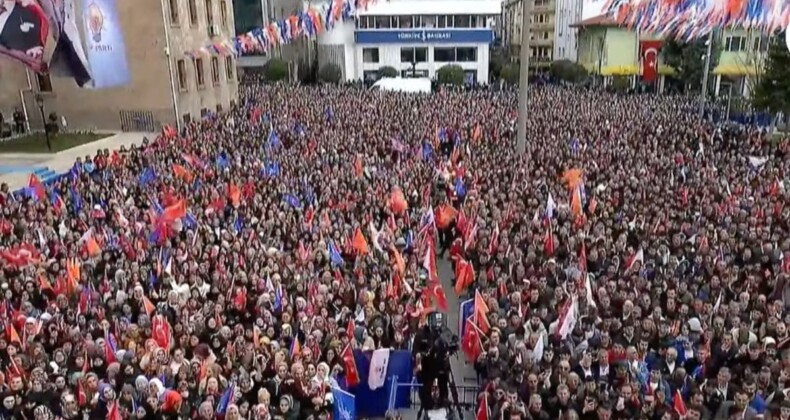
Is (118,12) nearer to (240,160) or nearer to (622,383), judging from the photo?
(240,160)

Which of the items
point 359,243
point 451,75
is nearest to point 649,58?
point 451,75

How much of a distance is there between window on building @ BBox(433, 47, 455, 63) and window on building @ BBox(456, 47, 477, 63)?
20.8 inches

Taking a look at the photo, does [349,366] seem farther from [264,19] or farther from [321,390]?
[264,19]

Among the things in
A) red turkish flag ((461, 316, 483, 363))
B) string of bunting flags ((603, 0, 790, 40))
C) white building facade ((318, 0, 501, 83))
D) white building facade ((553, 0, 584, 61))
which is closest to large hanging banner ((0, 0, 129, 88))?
string of bunting flags ((603, 0, 790, 40))

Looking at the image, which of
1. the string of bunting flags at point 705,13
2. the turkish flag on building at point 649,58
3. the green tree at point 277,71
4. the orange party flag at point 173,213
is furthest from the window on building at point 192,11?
the turkish flag on building at point 649,58

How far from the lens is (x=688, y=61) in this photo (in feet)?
139

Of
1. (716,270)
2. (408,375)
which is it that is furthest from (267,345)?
(716,270)

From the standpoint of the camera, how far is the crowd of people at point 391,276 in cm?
686

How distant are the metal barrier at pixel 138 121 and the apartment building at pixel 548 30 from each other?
1663 inches

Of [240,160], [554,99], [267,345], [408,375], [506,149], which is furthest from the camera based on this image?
[554,99]

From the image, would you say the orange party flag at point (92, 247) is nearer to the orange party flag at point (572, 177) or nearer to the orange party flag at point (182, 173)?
the orange party flag at point (182, 173)

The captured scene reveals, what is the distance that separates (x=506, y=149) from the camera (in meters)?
19.0

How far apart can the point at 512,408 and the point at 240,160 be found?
11958 mm

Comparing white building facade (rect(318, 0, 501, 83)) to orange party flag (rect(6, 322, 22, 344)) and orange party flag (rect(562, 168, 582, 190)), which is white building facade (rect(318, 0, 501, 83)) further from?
orange party flag (rect(6, 322, 22, 344))
